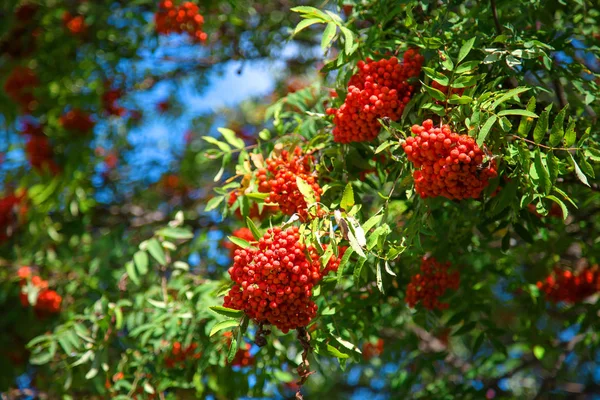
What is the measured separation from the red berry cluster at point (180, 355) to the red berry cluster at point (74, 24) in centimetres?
276

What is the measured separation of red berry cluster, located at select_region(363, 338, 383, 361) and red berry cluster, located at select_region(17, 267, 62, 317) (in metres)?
1.95

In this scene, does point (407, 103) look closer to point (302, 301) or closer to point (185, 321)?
point (302, 301)

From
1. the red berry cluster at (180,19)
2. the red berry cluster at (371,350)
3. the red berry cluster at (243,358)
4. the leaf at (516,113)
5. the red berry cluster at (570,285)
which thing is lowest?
the red berry cluster at (371,350)

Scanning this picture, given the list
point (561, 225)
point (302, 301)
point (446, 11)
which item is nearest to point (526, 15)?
point (446, 11)

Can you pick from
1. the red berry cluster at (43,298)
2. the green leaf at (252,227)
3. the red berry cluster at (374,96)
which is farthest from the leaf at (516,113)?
the red berry cluster at (43,298)

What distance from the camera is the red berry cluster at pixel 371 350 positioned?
3787 mm

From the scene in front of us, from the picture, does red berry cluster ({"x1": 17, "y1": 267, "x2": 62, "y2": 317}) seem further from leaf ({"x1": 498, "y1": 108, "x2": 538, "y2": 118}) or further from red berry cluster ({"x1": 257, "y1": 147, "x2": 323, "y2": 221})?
leaf ({"x1": 498, "y1": 108, "x2": 538, "y2": 118})

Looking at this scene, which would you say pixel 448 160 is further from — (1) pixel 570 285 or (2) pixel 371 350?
(2) pixel 371 350

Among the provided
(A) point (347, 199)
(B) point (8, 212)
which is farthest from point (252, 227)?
(B) point (8, 212)

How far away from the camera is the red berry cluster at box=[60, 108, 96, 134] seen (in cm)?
464

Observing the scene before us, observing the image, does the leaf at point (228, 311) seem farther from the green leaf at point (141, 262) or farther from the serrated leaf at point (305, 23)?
the green leaf at point (141, 262)

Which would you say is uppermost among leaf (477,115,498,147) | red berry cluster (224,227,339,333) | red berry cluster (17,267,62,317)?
leaf (477,115,498,147)

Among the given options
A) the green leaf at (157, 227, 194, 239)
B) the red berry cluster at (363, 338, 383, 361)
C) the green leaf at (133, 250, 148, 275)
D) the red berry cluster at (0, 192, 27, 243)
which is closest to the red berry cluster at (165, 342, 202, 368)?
the green leaf at (133, 250, 148, 275)

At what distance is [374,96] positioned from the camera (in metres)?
2.18
